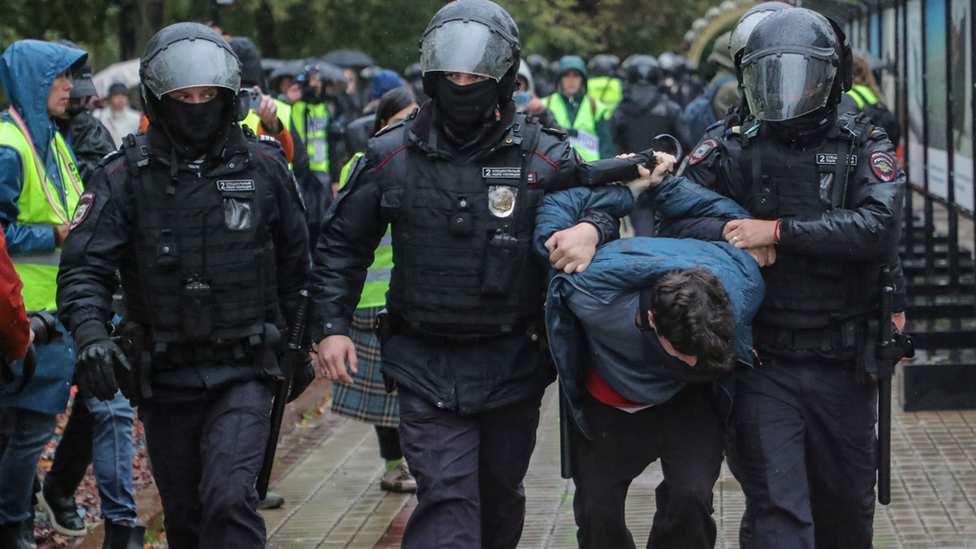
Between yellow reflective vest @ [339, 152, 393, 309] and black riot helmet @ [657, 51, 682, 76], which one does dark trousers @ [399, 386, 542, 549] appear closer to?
yellow reflective vest @ [339, 152, 393, 309]

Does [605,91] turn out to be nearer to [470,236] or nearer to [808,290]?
[808,290]

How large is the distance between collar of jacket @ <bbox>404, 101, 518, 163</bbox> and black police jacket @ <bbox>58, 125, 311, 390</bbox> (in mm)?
584

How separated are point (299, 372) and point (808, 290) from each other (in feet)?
6.07

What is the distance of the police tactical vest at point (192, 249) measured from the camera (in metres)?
4.32

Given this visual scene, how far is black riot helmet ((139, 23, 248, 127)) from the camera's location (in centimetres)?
433

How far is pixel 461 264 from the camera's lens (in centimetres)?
428

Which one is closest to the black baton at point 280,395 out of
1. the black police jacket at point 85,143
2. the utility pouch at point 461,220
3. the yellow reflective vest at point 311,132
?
the utility pouch at point 461,220

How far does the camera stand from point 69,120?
20.4 ft

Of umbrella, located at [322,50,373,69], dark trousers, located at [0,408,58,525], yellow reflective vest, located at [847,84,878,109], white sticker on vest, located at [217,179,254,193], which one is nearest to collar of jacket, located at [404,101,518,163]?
white sticker on vest, located at [217,179,254,193]

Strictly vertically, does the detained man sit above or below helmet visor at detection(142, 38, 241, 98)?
below

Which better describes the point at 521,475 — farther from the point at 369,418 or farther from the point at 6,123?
the point at 6,123

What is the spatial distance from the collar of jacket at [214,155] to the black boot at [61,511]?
204 centimetres

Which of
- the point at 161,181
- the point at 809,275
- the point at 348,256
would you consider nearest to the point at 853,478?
the point at 809,275

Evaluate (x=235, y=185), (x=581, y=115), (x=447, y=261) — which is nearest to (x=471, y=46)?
(x=447, y=261)
